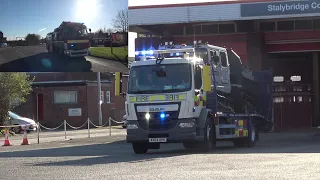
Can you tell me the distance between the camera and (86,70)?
3625 cm

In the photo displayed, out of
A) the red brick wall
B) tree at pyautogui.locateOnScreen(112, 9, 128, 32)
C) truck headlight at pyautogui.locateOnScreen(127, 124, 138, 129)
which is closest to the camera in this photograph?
truck headlight at pyautogui.locateOnScreen(127, 124, 138, 129)

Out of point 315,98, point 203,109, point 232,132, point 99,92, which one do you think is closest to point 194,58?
point 203,109

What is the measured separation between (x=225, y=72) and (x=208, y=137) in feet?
10.6

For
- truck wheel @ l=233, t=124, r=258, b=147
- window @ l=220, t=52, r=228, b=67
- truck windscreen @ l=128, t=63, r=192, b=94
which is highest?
window @ l=220, t=52, r=228, b=67

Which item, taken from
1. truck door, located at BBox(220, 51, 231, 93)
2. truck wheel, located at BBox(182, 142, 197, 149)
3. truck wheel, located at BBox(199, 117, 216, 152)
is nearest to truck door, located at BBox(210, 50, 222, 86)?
truck door, located at BBox(220, 51, 231, 93)

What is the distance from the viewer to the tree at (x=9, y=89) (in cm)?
4485

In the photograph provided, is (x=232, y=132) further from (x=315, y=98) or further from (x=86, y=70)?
(x=315, y=98)

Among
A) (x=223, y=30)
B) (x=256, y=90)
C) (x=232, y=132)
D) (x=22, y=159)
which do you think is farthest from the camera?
(x=223, y=30)

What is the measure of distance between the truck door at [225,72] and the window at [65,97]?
120ft

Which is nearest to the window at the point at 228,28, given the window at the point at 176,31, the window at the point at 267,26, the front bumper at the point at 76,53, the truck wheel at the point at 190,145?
the window at the point at 267,26

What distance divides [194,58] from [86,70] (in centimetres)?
1649

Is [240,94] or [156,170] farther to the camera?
[240,94]

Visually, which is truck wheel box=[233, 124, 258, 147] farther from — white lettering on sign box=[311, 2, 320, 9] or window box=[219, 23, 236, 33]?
window box=[219, 23, 236, 33]

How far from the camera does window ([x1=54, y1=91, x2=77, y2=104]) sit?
58312mm
